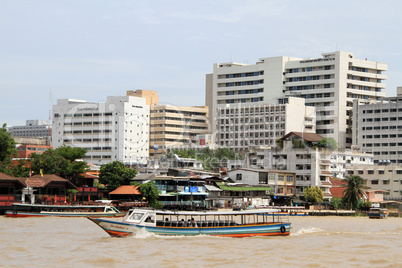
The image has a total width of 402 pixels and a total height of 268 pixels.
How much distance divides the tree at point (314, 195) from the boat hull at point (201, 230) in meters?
47.2

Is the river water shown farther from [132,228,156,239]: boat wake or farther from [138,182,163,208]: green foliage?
[138,182,163,208]: green foliage

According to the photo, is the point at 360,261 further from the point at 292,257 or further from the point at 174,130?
the point at 174,130

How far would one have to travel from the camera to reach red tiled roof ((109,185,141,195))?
89.1 m

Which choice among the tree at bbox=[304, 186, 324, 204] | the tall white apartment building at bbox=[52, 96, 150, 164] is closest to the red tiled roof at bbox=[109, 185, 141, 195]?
the tree at bbox=[304, 186, 324, 204]

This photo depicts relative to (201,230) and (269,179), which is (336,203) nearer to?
(269,179)

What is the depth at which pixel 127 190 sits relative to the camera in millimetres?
90812

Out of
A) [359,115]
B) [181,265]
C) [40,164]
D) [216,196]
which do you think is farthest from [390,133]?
[181,265]

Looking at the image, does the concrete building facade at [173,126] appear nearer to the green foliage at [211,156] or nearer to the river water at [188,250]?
the green foliage at [211,156]

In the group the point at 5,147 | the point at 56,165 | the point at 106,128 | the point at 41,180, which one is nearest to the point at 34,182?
the point at 41,180

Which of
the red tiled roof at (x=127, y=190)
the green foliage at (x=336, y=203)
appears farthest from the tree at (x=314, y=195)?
the red tiled roof at (x=127, y=190)

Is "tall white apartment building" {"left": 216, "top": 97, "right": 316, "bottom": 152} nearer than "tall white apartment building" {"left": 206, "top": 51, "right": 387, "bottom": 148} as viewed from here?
Yes

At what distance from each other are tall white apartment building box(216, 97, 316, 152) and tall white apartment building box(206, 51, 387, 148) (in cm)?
594

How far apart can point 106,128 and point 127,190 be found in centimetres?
7769

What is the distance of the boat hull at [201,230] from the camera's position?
48.4 m
